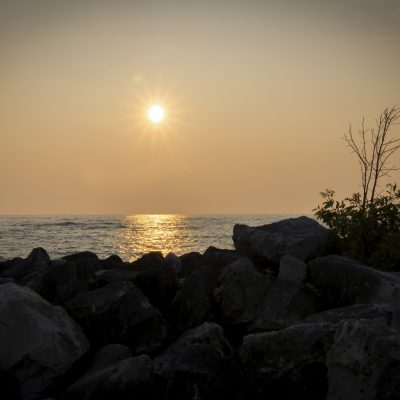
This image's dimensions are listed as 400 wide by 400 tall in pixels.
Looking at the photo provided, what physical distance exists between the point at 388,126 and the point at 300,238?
539cm

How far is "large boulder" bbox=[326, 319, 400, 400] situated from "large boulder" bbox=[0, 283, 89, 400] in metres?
3.95

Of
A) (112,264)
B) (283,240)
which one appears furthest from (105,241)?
(283,240)

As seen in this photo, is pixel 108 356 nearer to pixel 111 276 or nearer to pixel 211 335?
pixel 211 335

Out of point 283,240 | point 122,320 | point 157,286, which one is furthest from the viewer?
point 283,240

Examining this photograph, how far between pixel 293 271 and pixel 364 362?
13.5ft

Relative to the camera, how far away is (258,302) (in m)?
8.93

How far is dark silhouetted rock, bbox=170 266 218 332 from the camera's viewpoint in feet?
30.8

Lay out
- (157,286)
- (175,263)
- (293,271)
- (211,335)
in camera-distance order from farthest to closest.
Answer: (175,263), (157,286), (293,271), (211,335)

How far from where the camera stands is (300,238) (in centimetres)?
1169

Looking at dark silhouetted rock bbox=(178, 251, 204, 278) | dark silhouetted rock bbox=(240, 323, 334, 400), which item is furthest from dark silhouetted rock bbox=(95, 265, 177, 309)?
dark silhouetted rock bbox=(240, 323, 334, 400)

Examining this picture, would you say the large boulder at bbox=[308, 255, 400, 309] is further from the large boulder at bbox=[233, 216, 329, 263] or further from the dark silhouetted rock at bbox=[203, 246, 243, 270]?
the dark silhouetted rock at bbox=[203, 246, 243, 270]

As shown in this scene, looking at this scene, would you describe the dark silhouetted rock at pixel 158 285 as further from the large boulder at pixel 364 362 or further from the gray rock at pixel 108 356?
the large boulder at pixel 364 362

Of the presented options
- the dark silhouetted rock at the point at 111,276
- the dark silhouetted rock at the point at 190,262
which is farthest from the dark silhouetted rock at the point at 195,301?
the dark silhouetted rock at the point at 190,262

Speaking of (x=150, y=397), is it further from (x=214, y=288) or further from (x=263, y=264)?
(x=263, y=264)
